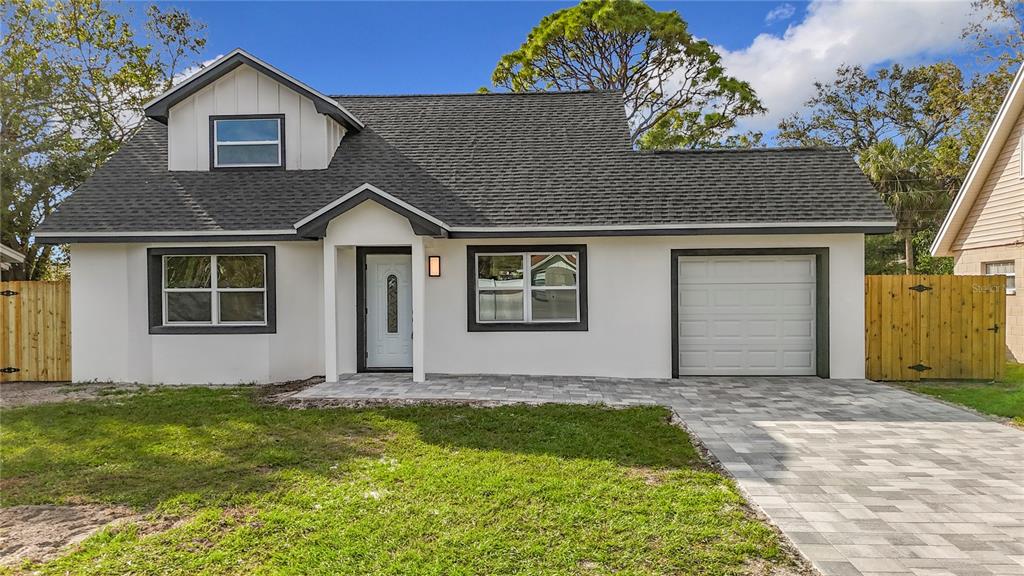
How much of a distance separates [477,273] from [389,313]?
1.86 metres

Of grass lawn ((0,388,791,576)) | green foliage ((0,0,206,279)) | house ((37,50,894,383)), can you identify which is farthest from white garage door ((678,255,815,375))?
green foliage ((0,0,206,279))

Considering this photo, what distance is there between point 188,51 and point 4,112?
5.90 m

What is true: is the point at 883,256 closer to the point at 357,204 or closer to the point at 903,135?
the point at 903,135

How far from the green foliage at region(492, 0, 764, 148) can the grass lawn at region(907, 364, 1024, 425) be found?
15.7m

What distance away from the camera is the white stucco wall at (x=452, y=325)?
1038 centimetres

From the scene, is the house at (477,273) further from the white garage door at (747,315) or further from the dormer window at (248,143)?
the dormer window at (248,143)

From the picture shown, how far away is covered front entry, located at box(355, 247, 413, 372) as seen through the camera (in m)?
10.9

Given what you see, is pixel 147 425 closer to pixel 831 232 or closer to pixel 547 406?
pixel 547 406

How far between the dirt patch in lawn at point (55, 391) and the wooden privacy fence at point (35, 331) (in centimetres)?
27

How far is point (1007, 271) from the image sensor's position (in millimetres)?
13273

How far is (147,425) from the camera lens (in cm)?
728

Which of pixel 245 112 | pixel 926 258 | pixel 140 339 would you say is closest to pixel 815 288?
pixel 245 112

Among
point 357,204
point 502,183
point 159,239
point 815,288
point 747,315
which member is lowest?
point 747,315

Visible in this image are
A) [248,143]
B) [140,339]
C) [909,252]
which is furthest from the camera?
[909,252]
